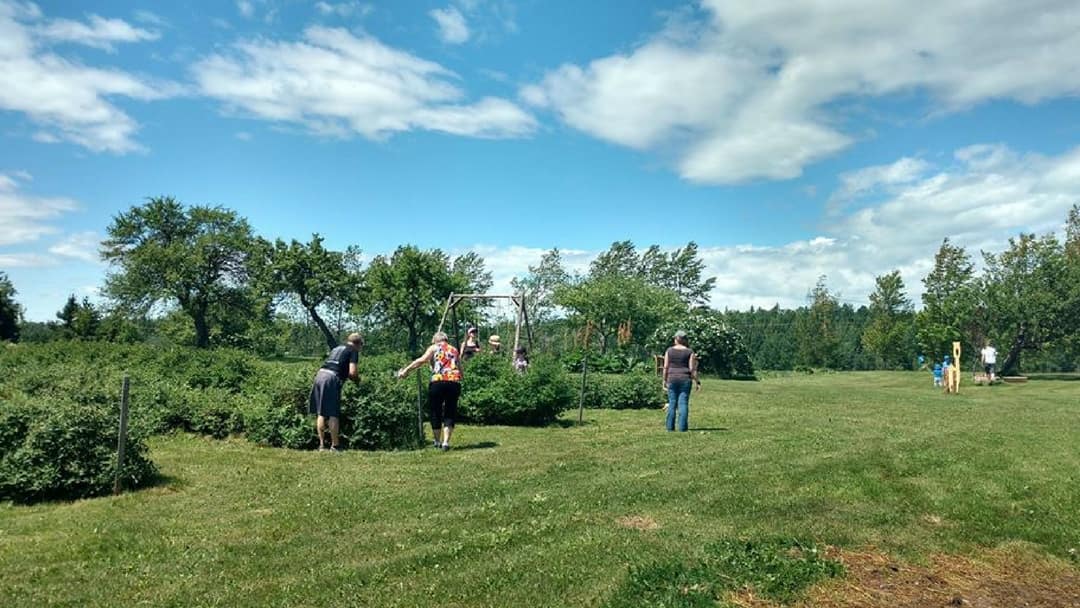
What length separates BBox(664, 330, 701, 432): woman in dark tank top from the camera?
1251 cm

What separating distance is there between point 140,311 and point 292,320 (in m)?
16.9

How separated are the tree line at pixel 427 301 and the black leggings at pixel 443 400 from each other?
1056 inches

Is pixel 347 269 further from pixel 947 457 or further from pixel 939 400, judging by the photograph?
pixel 947 457

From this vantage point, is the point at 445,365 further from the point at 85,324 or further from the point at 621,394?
the point at 85,324

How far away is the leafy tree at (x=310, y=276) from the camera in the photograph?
5309cm

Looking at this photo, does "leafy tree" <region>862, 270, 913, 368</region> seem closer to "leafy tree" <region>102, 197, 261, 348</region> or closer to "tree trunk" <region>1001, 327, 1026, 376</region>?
"tree trunk" <region>1001, 327, 1026, 376</region>

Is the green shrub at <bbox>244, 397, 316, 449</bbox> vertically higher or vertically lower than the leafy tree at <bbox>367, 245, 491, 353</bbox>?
lower

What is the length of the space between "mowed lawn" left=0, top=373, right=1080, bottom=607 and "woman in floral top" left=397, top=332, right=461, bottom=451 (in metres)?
0.59

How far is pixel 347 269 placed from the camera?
186 feet

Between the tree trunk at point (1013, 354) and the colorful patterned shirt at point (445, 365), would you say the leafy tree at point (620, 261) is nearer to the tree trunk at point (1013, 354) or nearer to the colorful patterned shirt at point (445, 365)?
the tree trunk at point (1013, 354)

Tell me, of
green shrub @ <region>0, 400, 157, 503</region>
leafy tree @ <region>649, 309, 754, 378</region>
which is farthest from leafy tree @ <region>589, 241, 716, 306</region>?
green shrub @ <region>0, 400, 157, 503</region>

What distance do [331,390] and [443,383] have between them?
1451 mm

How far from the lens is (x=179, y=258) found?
167ft

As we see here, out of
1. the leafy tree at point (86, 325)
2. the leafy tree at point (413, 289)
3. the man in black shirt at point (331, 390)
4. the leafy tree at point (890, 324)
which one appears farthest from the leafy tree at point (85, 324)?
the leafy tree at point (890, 324)
